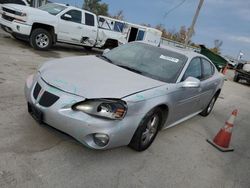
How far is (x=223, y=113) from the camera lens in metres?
7.54

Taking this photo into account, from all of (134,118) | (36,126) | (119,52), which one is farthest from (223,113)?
(36,126)

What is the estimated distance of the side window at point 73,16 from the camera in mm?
10424

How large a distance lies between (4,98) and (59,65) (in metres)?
1.50

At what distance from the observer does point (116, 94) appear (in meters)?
3.20

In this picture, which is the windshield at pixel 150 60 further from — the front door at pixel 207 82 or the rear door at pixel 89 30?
the rear door at pixel 89 30

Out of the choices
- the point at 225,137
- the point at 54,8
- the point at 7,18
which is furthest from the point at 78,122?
the point at 54,8

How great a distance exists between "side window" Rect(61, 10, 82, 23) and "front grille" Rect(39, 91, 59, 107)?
25.5 ft

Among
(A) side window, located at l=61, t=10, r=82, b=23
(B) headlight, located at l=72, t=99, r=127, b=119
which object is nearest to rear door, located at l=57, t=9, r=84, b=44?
(A) side window, located at l=61, t=10, r=82, b=23

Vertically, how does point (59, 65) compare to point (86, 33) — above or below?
above

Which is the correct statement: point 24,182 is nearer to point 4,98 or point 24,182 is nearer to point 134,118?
point 134,118

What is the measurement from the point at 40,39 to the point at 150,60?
22.0 ft

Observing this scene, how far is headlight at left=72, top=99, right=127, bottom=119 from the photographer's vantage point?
308 centimetres

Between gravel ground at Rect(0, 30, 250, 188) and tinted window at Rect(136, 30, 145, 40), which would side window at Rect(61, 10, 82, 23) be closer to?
tinted window at Rect(136, 30, 145, 40)

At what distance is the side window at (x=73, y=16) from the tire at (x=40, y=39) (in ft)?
3.24
